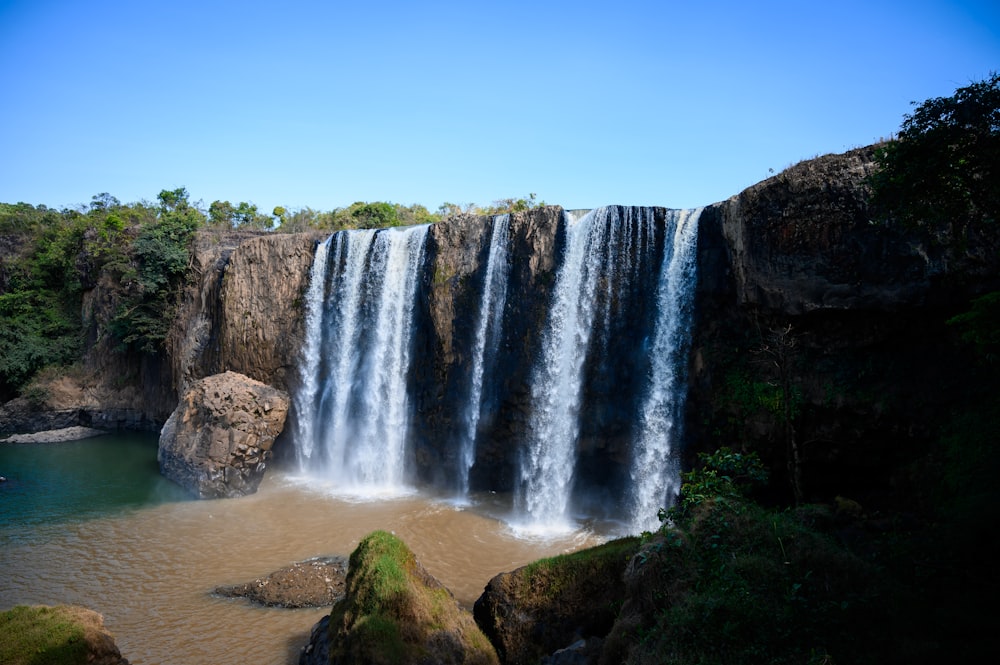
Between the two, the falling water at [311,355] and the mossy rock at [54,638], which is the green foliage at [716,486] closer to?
the mossy rock at [54,638]

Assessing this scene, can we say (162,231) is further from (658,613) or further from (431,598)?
(658,613)

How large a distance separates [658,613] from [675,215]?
12538mm

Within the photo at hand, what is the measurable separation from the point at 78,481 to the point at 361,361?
10798 millimetres

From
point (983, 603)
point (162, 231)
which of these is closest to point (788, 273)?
point (983, 603)

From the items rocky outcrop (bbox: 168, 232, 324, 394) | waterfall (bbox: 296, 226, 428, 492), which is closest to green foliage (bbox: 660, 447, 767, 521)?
waterfall (bbox: 296, 226, 428, 492)

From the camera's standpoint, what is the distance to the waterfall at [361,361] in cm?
2112

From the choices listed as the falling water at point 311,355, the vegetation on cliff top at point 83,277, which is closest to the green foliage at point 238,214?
the vegetation on cliff top at point 83,277

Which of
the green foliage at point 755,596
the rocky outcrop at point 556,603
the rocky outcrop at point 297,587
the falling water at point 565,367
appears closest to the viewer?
the green foliage at point 755,596

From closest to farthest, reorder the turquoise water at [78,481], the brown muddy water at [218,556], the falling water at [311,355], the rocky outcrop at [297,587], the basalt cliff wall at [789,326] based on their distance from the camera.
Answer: the brown muddy water at [218,556], the rocky outcrop at [297,587], the basalt cliff wall at [789,326], the turquoise water at [78,481], the falling water at [311,355]

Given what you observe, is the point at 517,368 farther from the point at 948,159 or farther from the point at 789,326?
the point at 948,159

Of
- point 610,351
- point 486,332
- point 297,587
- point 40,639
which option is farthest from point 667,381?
point 40,639

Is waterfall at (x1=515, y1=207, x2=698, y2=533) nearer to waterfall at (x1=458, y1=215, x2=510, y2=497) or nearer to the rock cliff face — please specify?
the rock cliff face

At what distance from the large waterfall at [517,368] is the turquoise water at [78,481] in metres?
5.69

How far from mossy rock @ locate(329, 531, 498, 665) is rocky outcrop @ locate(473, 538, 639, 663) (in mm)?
429
